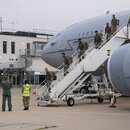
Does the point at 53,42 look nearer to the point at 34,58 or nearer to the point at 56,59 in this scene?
the point at 56,59

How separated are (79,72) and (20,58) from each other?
138 feet

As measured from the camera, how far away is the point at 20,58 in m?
61.1

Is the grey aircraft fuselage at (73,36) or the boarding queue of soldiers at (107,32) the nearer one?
the boarding queue of soldiers at (107,32)

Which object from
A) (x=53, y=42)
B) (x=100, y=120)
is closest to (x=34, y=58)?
(x=53, y=42)

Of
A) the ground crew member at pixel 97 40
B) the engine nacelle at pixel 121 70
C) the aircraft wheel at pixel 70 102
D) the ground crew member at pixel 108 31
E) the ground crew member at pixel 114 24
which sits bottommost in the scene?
the aircraft wheel at pixel 70 102

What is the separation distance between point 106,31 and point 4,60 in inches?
1544

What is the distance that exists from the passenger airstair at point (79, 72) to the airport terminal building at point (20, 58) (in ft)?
125

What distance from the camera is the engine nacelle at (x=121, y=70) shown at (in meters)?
14.6

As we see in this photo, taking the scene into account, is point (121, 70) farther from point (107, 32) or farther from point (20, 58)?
point (20, 58)

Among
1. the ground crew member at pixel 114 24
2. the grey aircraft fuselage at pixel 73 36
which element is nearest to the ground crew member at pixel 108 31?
the ground crew member at pixel 114 24

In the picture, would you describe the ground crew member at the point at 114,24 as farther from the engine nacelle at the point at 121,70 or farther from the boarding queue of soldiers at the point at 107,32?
the engine nacelle at the point at 121,70

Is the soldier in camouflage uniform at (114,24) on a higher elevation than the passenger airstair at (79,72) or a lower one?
higher

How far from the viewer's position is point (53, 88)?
62.8 feet

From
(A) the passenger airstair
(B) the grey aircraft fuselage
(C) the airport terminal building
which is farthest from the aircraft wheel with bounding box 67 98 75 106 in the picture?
(C) the airport terminal building
